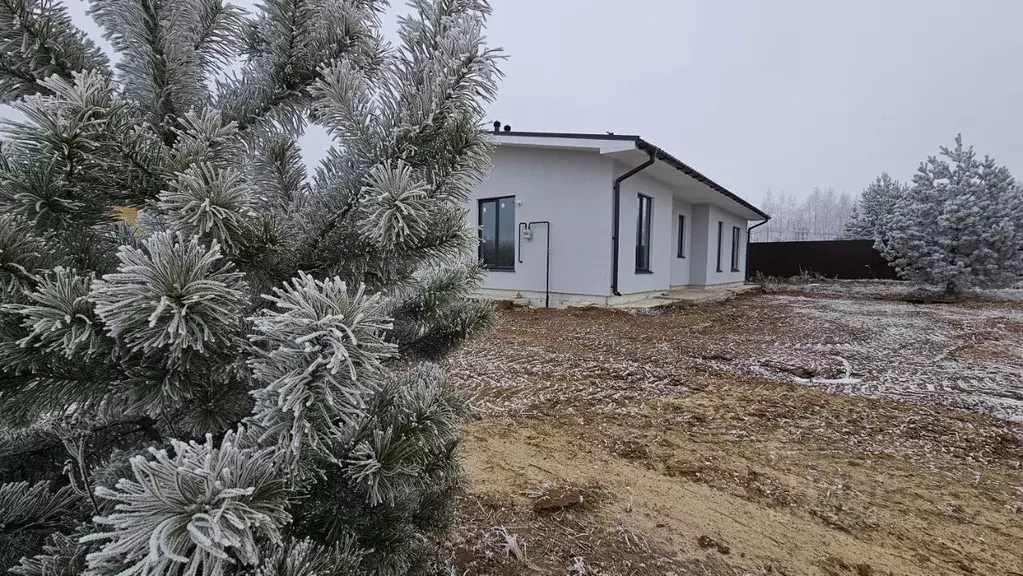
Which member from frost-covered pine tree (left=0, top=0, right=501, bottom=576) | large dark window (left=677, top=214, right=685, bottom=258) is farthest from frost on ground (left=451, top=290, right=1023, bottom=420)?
large dark window (left=677, top=214, right=685, bottom=258)

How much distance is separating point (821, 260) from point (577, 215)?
56.3 feet

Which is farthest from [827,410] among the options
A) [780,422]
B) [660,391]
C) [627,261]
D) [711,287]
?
[711,287]

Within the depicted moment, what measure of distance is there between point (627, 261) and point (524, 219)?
7.86 ft

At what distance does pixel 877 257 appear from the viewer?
19.2 meters

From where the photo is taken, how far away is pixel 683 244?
1388 cm

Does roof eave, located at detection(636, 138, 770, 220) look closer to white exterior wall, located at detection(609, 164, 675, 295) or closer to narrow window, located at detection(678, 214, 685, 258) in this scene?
white exterior wall, located at detection(609, 164, 675, 295)

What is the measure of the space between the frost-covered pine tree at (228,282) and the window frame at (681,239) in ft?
44.1

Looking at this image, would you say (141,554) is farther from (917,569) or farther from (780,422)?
(780,422)

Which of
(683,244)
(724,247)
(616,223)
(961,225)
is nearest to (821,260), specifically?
(724,247)

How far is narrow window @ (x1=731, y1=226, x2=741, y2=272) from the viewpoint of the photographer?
17016 mm

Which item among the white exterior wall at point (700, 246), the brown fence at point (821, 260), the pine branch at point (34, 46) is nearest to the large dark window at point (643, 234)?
the white exterior wall at point (700, 246)

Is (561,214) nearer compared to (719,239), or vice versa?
(561,214)

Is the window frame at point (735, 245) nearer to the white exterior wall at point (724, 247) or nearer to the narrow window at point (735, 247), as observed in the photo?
the narrow window at point (735, 247)

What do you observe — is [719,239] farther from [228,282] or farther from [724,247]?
[228,282]
